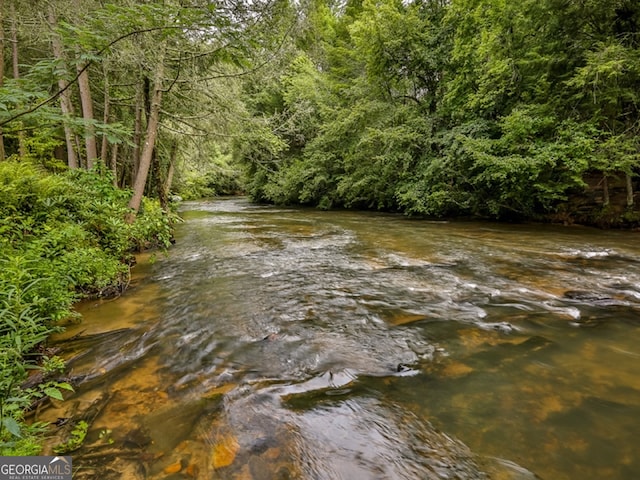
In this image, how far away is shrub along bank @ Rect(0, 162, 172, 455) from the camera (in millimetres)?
1933

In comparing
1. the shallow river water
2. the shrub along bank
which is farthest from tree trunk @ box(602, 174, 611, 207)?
the shrub along bank

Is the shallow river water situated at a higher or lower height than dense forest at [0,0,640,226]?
lower

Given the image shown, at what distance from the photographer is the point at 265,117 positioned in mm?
8656

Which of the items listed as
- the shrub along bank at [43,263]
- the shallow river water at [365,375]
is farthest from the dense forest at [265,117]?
the shallow river water at [365,375]

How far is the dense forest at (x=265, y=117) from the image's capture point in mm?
2785

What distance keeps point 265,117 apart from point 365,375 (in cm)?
774

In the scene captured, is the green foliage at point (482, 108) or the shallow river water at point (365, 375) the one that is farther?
the green foliage at point (482, 108)

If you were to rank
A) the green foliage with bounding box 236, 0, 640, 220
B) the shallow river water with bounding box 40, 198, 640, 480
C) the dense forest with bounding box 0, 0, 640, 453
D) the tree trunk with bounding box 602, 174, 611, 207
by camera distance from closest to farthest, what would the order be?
the shallow river water with bounding box 40, 198, 640, 480 < the dense forest with bounding box 0, 0, 640, 453 < the green foliage with bounding box 236, 0, 640, 220 < the tree trunk with bounding box 602, 174, 611, 207

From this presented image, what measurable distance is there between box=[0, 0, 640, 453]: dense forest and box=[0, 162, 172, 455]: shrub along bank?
24 mm

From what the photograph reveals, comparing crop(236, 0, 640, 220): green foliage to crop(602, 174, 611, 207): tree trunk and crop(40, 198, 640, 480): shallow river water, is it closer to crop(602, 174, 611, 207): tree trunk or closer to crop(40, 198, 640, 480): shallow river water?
crop(602, 174, 611, 207): tree trunk

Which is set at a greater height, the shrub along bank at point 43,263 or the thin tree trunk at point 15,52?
the thin tree trunk at point 15,52

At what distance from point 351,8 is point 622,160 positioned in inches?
681

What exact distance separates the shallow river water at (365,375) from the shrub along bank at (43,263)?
0.27 metres

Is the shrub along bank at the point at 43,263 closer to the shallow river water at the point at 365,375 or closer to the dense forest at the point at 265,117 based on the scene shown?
the dense forest at the point at 265,117
